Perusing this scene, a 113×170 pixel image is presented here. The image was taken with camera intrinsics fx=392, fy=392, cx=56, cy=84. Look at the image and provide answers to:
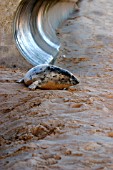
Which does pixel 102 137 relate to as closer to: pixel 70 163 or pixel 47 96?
pixel 70 163

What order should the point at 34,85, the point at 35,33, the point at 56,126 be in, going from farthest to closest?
the point at 35,33 → the point at 34,85 → the point at 56,126

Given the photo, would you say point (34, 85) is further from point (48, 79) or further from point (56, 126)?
point (56, 126)

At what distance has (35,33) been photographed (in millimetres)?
7215

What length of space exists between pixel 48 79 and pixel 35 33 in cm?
296

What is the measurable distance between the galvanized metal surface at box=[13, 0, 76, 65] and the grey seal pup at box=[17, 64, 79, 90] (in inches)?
57.7

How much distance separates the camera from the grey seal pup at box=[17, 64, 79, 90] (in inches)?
171

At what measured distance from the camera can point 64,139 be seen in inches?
104

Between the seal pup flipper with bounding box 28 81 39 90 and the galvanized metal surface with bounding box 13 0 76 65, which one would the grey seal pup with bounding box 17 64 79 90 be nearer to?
the seal pup flipper with bounding box 28 81 39 90

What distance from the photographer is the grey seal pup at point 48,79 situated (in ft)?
14.3

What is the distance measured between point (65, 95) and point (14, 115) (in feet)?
2.49

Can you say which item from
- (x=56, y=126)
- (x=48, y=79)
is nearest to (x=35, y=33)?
(x=48, y=79)

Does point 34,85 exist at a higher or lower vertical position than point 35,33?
lower

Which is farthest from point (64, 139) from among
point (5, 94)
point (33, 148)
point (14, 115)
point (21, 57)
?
point (21, 57)

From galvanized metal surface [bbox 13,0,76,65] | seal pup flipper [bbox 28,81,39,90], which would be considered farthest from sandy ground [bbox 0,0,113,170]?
galvanized metal surface [bbox 13,0,76,65]
